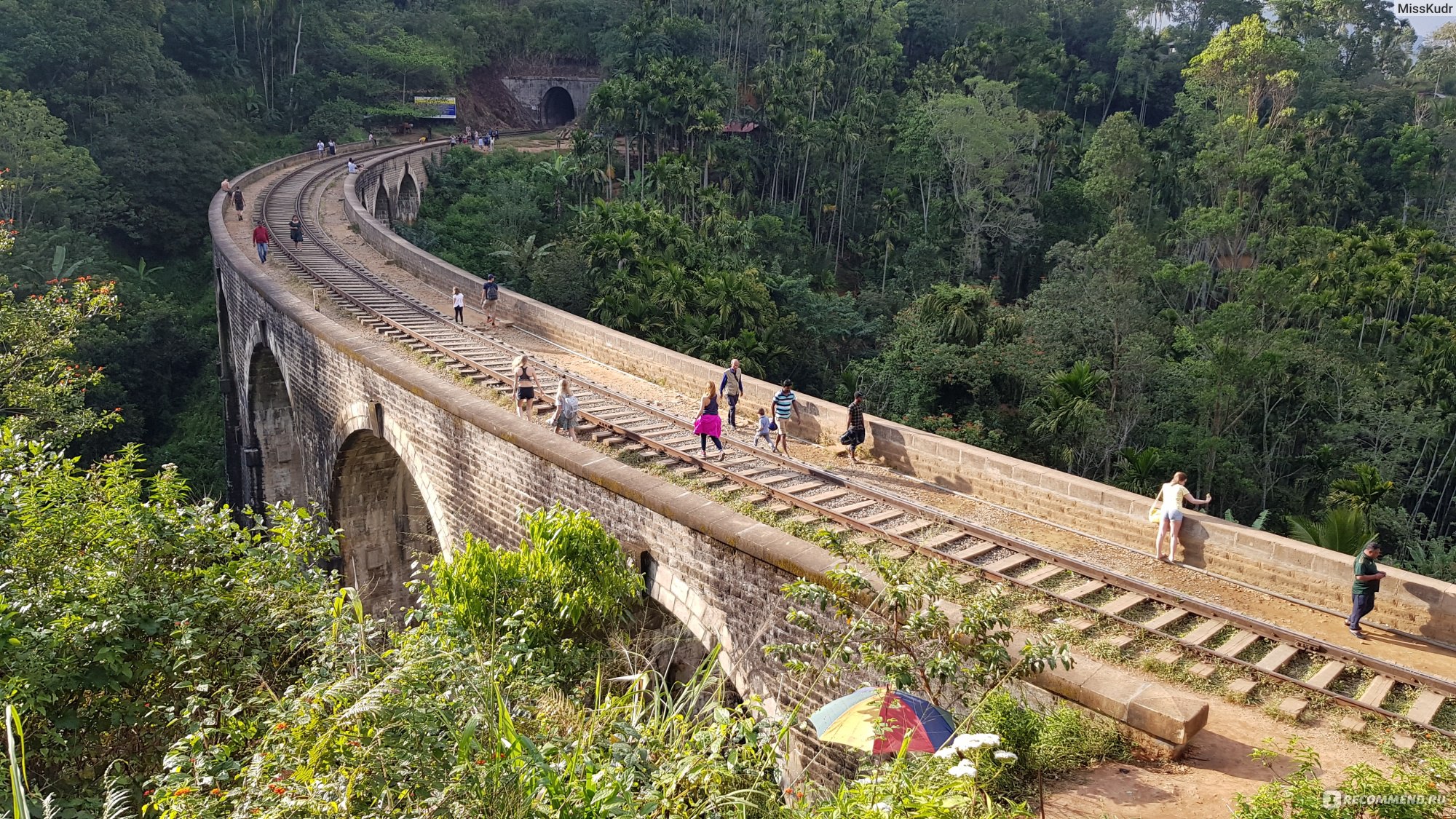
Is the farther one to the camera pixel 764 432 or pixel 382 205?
pixel 382 205

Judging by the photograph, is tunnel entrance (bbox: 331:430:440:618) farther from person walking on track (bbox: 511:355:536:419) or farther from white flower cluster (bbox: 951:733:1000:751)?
white flower cluster (bbox: 951:733:1000:751)

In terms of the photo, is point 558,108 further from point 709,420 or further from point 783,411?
point 709,420

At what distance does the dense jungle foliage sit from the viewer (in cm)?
2200

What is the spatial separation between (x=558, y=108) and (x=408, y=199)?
23634 mm

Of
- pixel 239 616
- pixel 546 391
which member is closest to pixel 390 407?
pixel 546 391

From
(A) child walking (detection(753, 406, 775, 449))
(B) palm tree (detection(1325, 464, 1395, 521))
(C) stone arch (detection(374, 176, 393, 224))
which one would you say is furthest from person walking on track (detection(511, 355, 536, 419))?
(C) stone arch (detection(374, 176, 393, 224))

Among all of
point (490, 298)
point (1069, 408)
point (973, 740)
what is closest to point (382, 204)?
point (490, 298)

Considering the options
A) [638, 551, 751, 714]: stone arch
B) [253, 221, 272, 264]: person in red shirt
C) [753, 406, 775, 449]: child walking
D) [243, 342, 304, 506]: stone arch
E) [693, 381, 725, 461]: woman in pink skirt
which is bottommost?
[243, 342, 304, 506]: stone arch

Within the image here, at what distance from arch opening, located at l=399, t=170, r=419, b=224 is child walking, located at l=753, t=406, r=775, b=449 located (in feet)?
110

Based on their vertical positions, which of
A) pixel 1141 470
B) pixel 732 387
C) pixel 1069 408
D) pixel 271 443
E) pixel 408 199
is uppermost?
pixel 408 199

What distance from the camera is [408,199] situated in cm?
4291

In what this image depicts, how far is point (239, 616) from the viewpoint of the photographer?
6.57 m

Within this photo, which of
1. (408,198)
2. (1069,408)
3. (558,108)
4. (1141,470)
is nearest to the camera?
(1141,470)

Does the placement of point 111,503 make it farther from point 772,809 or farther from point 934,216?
point 934,216
